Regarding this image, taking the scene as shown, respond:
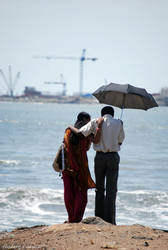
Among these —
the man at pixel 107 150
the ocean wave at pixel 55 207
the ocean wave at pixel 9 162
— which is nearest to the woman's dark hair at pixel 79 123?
the man at pixel 107 150

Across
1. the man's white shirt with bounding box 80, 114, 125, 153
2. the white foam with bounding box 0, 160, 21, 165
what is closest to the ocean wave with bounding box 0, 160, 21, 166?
the white foam with bounding box 0, 160, 21, 165

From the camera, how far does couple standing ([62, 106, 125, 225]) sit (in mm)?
6320

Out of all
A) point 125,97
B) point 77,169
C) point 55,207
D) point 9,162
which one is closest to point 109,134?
point 77,169

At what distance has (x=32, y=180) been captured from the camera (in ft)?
53.8

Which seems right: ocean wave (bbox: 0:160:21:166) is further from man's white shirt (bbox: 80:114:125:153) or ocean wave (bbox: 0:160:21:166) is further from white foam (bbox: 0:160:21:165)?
man's white shirt (bbox: 80:114:125:153)

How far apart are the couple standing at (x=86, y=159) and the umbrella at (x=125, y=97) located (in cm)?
40

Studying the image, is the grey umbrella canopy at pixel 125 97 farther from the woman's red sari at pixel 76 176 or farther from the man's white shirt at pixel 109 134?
the woman's red sari at pixel 76 176

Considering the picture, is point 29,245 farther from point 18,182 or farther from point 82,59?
point 82,59

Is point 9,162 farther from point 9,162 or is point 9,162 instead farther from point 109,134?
point 109,134

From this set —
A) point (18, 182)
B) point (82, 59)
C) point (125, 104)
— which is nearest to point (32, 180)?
point (18, 182)

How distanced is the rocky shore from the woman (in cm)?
25

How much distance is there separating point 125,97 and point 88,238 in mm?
2029

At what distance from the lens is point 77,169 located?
637cm

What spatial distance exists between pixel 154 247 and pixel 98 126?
1.60m
